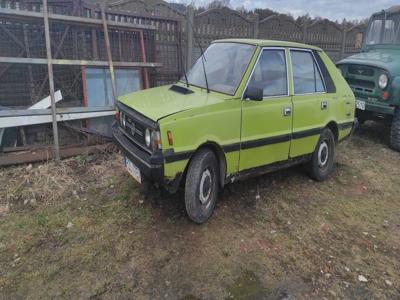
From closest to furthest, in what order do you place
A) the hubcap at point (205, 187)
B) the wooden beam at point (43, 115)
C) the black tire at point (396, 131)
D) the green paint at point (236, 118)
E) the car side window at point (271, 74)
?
1. the green paint at point (236, 118)
2. the hubcap at point (205, 187)
3. the car side window at point (271, 74)
4. the wooden beam at point (43, 115)
5. the black tire at point (396, 131)

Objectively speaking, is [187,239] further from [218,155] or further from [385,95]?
[385,95]

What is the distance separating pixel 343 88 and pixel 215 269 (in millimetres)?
3462

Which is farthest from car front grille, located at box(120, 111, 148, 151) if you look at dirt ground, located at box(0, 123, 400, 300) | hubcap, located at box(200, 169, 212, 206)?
dirt ground, located at box(0, 123, 400, 300)

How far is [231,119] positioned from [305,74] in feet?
5.22

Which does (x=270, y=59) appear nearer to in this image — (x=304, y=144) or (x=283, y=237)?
(x=304, y=144)

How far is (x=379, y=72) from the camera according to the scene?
627cm

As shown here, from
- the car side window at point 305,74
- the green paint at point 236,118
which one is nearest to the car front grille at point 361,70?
the green paint at point 236,118

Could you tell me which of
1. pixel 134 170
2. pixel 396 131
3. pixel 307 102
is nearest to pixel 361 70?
pixel 396 131

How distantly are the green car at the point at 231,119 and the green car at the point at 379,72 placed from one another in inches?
77.3

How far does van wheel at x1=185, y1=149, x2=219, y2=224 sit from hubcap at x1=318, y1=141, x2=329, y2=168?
6.51ft

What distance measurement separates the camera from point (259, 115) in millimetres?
3709

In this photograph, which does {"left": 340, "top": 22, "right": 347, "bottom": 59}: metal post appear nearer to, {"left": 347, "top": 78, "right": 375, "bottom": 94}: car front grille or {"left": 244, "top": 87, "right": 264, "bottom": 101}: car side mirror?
{"left": 347, "top": 78, "right": 375, "bottom": 94}: car front grille

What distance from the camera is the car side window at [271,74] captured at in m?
3.77

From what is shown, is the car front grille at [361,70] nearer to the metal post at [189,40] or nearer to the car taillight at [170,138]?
the metal post at [189,40]
